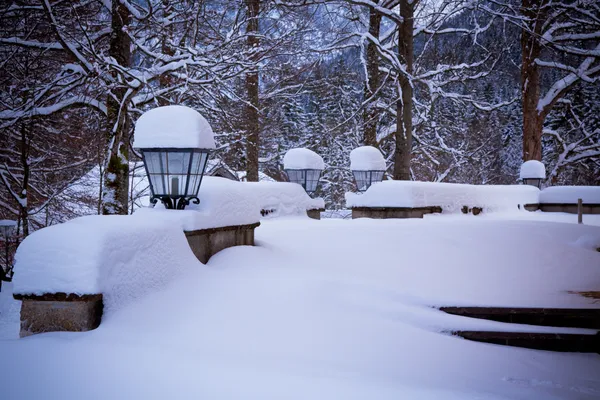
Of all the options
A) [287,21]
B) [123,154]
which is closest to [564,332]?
[123,154]

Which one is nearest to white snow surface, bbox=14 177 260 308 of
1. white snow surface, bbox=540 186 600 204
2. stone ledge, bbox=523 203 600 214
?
stone ledge, bbox=523 203 600 214

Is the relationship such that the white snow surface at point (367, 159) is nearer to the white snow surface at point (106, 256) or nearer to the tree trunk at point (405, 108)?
the tree trunk at point (405, 108)

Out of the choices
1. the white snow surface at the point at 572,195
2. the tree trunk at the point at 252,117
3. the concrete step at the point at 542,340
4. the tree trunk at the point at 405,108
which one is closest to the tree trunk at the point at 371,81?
the tree trunk at the point at 405,108

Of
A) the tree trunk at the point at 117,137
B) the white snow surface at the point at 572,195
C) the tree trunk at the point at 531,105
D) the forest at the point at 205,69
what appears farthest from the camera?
the tree trunk at the point at 531,105

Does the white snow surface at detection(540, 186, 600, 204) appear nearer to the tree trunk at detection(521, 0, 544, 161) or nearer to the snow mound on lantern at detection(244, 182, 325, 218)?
the tree trunk at detection(521, 0, 544, 161)

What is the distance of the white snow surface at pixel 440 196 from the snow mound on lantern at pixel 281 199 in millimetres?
1025

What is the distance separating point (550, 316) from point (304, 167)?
7.47 meters

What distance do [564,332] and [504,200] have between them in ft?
29.7

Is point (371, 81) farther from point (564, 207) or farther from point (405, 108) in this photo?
point (564, 207)

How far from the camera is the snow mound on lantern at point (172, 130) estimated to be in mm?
4707

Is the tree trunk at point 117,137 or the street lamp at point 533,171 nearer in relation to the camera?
the tree trunk at point 117,137

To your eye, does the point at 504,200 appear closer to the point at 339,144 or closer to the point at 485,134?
the point at 339,144

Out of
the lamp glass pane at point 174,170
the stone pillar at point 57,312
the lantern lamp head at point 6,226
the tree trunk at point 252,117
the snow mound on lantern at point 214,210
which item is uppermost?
the tree trunk at point 252,117

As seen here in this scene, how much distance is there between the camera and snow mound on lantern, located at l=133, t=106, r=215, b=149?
471 cm
